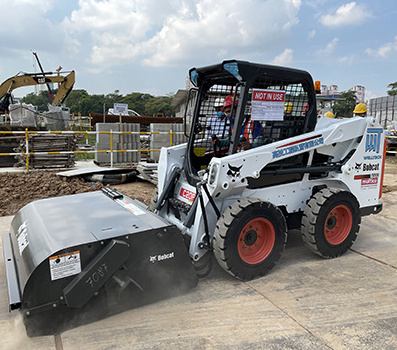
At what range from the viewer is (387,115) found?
2534 cm

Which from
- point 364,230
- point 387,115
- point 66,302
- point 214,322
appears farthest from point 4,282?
point 387,115

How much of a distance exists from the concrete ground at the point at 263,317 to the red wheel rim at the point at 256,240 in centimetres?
25

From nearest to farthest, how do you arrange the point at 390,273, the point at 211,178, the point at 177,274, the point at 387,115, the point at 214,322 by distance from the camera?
the point at 214,322
the point at 177,274
the point at 211,178
the point at 390,273
the point at 387,115

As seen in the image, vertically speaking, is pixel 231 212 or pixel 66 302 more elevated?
pixel 231 212

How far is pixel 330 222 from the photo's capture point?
4.36 meters

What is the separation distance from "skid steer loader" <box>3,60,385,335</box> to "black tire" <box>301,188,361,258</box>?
0.04ft

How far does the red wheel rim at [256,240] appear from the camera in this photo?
12.3 feet

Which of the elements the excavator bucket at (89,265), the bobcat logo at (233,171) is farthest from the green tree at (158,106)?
the excavator bucket at (89,265)

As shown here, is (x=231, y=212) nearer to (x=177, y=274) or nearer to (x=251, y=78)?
(x=177, y=274)

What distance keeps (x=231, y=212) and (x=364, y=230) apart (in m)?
3.05

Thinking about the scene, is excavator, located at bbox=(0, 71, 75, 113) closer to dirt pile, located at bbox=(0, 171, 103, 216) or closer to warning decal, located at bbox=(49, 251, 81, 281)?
dirt pile, located at bbox=(0, 171, 103, 216)

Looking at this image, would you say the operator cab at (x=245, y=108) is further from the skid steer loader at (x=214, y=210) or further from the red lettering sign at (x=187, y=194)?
the red lettering sign at (x=187, y=194)

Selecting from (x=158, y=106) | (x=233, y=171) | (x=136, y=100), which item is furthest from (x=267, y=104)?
(x=136, y=100)

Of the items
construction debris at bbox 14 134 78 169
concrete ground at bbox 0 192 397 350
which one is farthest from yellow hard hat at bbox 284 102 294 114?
construction debris at bbox 14 134 78 169
